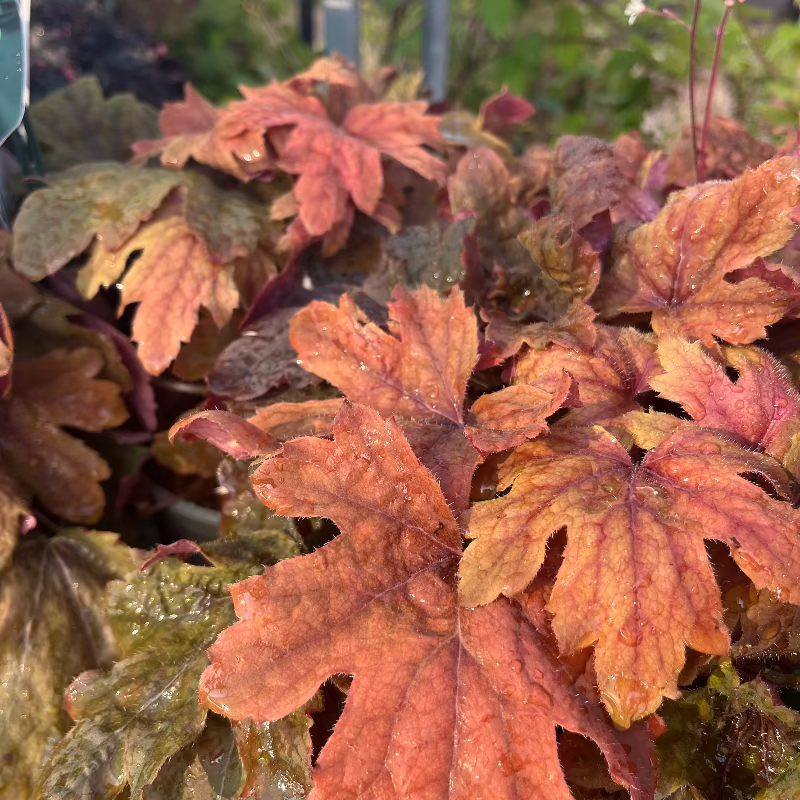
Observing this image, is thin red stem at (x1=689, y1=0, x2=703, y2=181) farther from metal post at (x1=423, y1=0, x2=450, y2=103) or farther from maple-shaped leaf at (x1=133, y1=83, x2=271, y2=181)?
metal post at (x1=423, y1=0, x2=450, y2=103)

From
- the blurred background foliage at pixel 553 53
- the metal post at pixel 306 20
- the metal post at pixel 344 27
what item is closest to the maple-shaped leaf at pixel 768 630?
the blurred background foliage at pixel 553 53

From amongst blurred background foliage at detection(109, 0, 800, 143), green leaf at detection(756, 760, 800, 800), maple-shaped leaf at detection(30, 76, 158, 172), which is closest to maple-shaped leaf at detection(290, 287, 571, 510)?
green leaf at detection(756, 760, 800, 800)

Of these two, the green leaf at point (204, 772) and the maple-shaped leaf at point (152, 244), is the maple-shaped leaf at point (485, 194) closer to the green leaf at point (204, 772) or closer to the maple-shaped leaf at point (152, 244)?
the maple-shaped leaf at point (152, 244)

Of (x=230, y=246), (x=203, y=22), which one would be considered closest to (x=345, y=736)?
(x=230, y=246)

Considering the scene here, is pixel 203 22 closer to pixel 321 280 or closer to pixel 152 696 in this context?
pixel 321 280

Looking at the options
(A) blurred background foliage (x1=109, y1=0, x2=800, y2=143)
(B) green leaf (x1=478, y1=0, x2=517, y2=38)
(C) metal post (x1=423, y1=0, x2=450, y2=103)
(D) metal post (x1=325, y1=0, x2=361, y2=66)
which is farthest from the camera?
(C) metal post (x1=423, y1=0, x2=450, y2=103)

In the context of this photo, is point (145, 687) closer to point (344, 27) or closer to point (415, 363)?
point (415, 363)

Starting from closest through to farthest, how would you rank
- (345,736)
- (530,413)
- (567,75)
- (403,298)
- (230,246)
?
(345,736), (530,413), (403,298), (230,246), (567,75)
